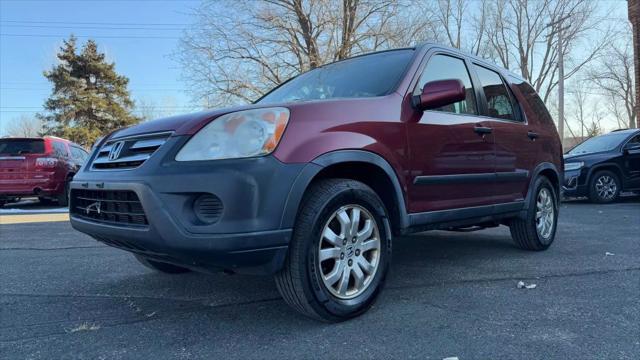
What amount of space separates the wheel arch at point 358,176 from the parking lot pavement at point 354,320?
59 cm

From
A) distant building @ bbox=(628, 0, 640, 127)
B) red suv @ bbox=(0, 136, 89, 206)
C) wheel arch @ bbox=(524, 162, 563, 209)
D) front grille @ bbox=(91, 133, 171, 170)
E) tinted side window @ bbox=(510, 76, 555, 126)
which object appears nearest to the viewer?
front grille @ bbox=(91, 133, 171, 170)

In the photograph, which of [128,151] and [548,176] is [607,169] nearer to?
[548,176]

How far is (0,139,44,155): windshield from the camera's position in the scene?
9.53 meters

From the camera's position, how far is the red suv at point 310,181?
2.28 metres

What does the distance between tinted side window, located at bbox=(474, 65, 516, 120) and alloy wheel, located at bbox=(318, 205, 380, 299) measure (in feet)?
6.25

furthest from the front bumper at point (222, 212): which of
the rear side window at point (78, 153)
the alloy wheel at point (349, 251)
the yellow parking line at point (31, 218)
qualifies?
the rear side window at point (78, 153)

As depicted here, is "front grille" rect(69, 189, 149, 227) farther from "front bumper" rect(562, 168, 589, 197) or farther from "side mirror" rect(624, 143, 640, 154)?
"side mirror" rect(624, 143, 640, 154)

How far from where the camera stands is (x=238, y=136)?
2.38m

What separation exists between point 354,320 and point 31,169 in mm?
9106

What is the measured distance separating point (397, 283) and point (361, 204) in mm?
1031

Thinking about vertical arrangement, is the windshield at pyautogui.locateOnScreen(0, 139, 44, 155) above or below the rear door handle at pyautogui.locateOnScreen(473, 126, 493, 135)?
above

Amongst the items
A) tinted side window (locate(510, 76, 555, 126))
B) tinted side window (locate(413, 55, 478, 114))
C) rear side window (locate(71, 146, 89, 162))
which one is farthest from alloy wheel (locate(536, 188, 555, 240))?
rear side window (locate(71, 146, 89, 162))

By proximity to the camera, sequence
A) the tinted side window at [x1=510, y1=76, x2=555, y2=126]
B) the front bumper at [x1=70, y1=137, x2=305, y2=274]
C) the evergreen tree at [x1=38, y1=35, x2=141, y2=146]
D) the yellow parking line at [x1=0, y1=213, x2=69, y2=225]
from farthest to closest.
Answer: the evergreen tree at [x1=38, y1=35, x2=141, y2=146]
the yellow parking line at [x1=0, y1=213, x2=69, y2=225]
the tinted side window at [x1=510, y1=76, x2=555, y2=126]
the front bumper at [x1=70, y1=137, x2=305, y2=274]

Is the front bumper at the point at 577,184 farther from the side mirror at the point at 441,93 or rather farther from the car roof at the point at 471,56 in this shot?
the side mirror at the point at 441,93
